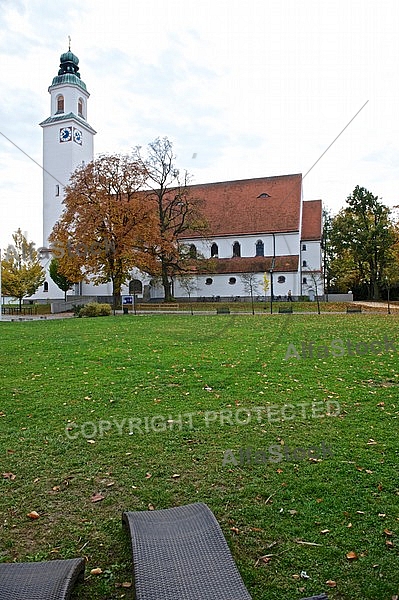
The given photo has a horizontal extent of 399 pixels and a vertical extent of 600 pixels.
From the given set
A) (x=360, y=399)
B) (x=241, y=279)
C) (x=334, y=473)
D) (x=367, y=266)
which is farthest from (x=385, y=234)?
(x=334, y=473)

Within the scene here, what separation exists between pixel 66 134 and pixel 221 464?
56.3 metres

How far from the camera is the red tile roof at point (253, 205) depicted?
53438 millimetres

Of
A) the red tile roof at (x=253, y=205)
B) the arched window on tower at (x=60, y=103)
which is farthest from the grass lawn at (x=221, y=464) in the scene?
the arched window on tower at (x=60, y=103)

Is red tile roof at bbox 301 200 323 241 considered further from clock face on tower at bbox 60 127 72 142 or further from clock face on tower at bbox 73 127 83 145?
clock face on tower at bbox 60 127 72 142

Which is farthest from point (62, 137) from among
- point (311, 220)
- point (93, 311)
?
point (93, 311)

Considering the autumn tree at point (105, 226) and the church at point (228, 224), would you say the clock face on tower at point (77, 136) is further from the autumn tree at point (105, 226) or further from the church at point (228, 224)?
the autumn tree at point (105, 226)

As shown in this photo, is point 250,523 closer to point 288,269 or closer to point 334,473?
point 334,473

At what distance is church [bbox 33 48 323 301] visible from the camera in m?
51.2

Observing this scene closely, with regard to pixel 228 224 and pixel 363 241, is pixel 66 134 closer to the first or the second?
pixel 228 224

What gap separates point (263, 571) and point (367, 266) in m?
52.2

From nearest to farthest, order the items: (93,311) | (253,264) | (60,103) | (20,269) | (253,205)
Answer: (93,311) → (20,269) → (253,264) → (253,205) → (60,103)

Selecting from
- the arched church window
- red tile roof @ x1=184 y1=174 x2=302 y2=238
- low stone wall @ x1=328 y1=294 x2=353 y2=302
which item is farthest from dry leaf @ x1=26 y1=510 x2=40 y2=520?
the arched church window

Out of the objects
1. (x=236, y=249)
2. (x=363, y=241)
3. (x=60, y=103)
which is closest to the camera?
(x=363, y=241)

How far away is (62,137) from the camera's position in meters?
55.7
